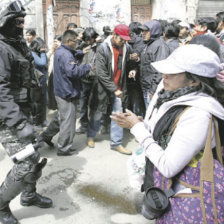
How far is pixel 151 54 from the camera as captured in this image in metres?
4.31

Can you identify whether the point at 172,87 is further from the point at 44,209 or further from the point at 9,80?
the point at 44,209

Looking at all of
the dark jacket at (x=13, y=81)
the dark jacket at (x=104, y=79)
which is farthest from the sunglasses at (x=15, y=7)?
the dark jacket at (x=104, y=79)

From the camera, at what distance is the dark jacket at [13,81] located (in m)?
2.37

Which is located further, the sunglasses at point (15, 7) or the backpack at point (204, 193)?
the sunglasses at point (15, 7)

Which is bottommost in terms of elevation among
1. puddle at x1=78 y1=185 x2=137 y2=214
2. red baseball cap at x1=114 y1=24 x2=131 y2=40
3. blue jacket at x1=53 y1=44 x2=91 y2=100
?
puddle at x1=78 y1=185 x2=137 y2=214

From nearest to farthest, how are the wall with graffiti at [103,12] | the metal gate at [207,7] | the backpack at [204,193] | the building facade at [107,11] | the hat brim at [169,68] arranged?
the backpack at [204,193]
the hat brim at [169,68]
the building facade at [107,11]
the wall with graffiti at [103,12]
the metal gate at [207,7]

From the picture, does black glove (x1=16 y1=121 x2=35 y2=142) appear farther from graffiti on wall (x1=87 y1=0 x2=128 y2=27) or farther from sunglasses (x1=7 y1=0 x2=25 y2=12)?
graffiti on wall (x1=87 y1=0 x2=128 y2=27)

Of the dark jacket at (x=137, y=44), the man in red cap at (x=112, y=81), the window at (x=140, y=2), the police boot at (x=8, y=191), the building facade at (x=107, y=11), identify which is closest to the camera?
the police boot at (x=8, y=191)

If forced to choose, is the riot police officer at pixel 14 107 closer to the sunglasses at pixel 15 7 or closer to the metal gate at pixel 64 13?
the sunglasses at pixel 15 7

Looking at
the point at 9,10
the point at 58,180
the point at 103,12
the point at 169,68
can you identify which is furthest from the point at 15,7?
the point at 103,12

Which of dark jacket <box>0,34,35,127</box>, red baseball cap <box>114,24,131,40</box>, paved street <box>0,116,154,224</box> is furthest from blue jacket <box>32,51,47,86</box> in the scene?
dark jacket <box>0,34,35,127</box>

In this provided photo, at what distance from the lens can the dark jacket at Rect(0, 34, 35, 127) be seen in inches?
93.4

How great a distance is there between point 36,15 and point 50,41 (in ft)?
2.87

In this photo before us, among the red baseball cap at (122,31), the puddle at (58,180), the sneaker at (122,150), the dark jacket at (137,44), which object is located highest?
→ the red baseball cap at (122,31)
